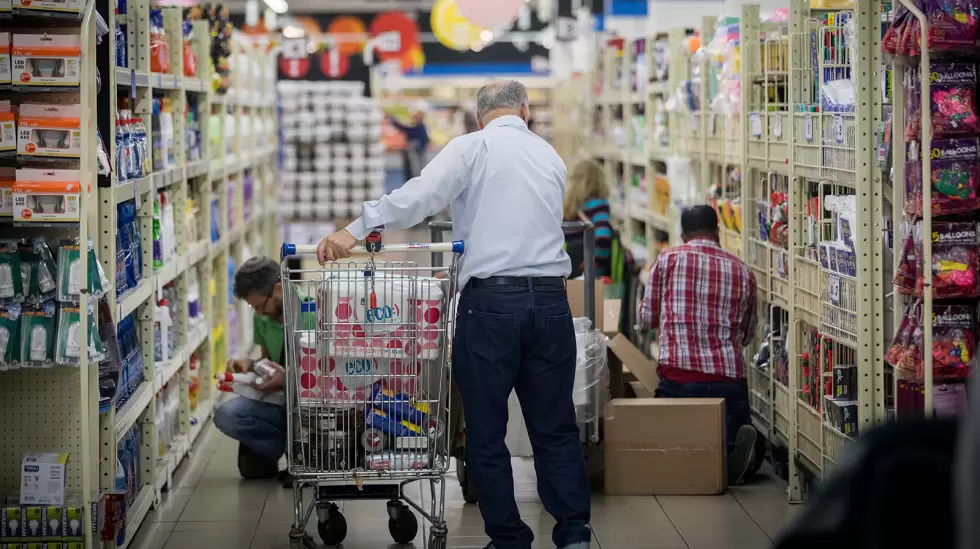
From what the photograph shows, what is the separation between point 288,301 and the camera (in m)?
4.26

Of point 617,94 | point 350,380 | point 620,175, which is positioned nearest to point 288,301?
point 350,380

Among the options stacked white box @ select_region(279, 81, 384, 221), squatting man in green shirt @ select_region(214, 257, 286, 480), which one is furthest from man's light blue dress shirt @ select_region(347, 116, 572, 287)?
stacked white box @ select_region(279, 81, 384, 221)

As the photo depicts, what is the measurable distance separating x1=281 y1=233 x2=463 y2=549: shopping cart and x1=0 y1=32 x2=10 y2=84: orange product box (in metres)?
1.11

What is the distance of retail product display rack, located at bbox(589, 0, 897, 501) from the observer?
4633mm

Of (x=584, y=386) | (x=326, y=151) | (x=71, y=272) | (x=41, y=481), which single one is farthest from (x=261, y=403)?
(x=326, y=151)

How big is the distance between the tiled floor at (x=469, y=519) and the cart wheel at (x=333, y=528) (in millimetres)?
76

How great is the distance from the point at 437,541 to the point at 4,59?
227cm

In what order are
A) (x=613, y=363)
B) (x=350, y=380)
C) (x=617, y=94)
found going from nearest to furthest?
(x=350, y=380) < (x=613, y=363) < (x=617, y=94)

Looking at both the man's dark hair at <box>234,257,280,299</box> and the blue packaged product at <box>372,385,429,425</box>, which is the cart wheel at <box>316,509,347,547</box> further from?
the man's dark hair at <box>234,257,280,299</box>

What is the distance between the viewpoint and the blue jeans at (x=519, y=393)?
14.4ft

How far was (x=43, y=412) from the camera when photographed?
4430 millimetres

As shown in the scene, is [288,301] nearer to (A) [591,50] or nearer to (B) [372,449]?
(B) [372,449]

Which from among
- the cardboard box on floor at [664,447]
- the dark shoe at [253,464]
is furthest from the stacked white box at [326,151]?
the cardboard box on floor at [664,447]

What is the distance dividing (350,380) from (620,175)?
7798 mm
